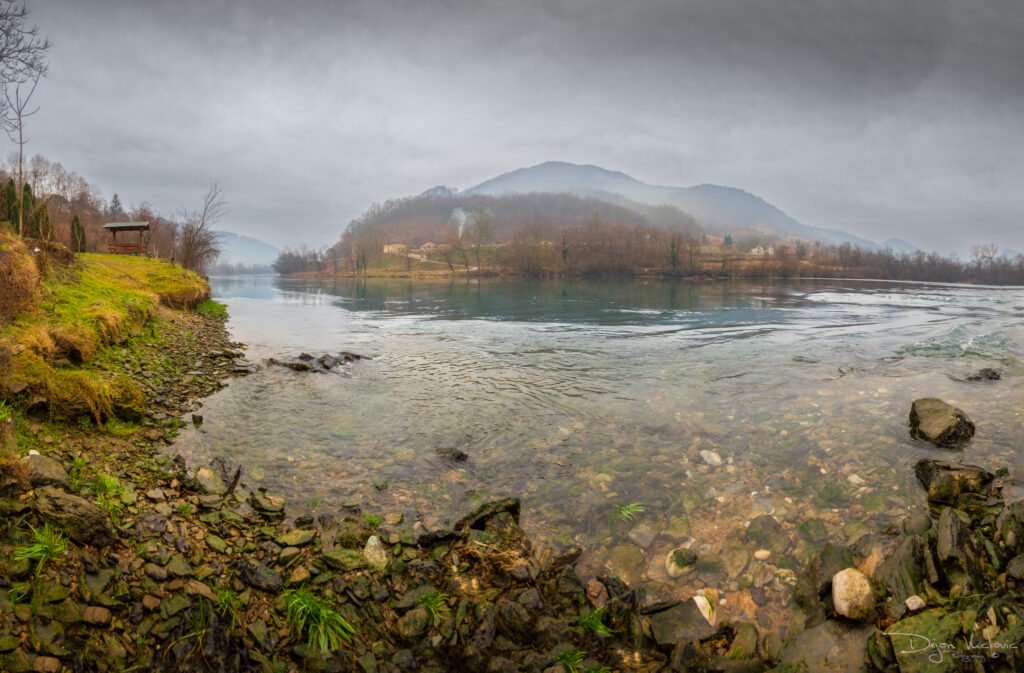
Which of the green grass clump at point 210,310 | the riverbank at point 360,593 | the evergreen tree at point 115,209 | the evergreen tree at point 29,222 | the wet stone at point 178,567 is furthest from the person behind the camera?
the evergreen tree at point 115,209

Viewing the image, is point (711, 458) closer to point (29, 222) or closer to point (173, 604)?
point (173, 604)

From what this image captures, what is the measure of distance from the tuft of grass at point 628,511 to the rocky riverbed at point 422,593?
103 cm

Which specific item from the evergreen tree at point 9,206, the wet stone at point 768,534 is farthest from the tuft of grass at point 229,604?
the evergreen tree at point 9,206

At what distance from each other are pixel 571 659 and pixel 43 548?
5.64 m

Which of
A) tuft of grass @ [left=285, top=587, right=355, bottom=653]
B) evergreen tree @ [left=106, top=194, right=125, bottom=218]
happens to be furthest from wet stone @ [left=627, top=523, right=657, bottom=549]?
evergreen tree @ [left=106, top=194, right=125, bottom=218]

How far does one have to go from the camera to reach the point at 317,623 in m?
5.13

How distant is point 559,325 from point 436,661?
2975cm

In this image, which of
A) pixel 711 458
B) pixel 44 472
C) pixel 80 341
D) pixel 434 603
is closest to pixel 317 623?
pixel 434 603

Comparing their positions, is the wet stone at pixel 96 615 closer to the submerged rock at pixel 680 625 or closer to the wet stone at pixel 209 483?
the wet stone at pixel 209 483

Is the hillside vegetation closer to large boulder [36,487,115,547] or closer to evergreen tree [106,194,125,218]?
large boulder [36,487,115,547]

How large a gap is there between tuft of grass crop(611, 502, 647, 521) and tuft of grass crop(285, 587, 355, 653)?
4.41 m

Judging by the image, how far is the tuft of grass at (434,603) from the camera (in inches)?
215

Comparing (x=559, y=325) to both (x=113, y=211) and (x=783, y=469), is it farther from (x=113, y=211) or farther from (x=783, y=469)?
(x=113, y=211)

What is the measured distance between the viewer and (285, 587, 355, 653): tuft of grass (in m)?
4.99
